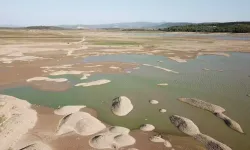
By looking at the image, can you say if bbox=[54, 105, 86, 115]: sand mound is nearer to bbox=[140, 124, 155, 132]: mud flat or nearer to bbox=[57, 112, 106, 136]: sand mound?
bbox=[57, 112, 106, 136]: sand mound

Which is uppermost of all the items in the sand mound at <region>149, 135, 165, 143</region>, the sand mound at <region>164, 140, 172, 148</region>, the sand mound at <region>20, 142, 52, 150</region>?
the sand mound at <region>20, 142, 52, 150</region>

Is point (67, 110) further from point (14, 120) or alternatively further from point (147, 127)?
point (147, 127)

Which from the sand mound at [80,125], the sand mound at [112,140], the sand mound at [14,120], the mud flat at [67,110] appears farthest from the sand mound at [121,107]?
the sand mound at [14,120]

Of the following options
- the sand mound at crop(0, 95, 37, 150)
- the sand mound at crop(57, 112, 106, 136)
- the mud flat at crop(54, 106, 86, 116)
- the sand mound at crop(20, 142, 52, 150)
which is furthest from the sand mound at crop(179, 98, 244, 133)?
the sand mound at crop(0, 95, 37, 150)

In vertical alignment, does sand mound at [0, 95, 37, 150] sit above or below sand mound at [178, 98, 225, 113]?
Result: above

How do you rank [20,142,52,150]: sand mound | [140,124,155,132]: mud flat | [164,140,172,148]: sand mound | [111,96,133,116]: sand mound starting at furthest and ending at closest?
1. [111,96,133,116]: sand mound
2. [140,124,155,132]: mud flat
3. [164,140,172,148]: sand mound
4. [20,142,52,150]: sand mound

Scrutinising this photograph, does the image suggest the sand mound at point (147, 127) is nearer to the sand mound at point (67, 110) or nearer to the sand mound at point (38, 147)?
the sand mound at point (67, 110)

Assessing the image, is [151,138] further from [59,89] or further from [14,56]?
[14,56]
